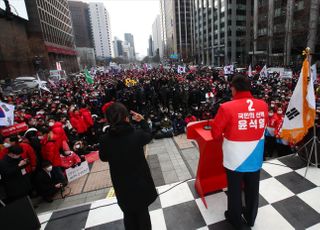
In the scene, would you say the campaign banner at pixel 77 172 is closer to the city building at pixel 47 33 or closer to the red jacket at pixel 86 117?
the red jacket at pixel 86 117

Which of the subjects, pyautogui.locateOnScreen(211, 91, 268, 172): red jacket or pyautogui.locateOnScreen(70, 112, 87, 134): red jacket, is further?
pyautogui.locateOnScreen(70, 112, 87, 134): red jacket

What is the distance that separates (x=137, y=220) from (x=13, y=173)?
274 centimetres

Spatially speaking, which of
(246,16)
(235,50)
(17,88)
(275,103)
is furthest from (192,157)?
(246,16)

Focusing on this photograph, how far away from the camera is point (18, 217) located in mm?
2820

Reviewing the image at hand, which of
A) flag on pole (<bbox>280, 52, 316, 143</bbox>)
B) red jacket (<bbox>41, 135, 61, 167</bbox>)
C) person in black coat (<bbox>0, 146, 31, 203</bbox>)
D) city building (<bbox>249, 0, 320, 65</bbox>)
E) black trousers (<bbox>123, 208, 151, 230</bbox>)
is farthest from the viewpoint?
city building (<bbox>249, 0, 320, 65</bbox>)

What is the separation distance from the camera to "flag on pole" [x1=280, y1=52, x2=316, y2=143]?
3387 mm

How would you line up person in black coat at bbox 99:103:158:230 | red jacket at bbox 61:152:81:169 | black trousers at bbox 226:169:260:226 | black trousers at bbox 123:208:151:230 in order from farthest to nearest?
1. red jacket at bbox 61:152:81:169
2. black trousers at bbox 226:169:260:226
3. black trousers at bbox 123:208:151:230
4. person in black coat at bbox 99:103:158:230

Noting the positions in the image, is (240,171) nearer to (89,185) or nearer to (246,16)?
(89,185)

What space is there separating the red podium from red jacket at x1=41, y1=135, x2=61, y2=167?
3.23m

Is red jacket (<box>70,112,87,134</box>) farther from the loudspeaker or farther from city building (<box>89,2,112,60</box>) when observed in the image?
city building (<box>89,2,112,60</box>)

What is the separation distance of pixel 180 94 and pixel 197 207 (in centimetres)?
821

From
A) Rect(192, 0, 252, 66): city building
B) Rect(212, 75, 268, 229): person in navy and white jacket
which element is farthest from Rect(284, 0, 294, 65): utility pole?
Rect(212, 75, 268, 229): person in navy and white jacket

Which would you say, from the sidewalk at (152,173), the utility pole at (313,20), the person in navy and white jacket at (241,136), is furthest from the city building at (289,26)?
the person in navy and white jacket at (241,136)

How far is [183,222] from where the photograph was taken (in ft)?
9.28
